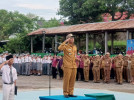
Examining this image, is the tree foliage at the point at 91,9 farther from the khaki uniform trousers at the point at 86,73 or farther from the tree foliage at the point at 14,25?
the khaki uniform trousers at the point at 86,73

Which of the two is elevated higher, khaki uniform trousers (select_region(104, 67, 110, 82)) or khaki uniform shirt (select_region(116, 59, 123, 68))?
khaki uniform shirt (select_region(116, 59, 123, 68))

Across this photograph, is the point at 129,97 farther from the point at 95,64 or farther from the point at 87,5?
the point at 87,5

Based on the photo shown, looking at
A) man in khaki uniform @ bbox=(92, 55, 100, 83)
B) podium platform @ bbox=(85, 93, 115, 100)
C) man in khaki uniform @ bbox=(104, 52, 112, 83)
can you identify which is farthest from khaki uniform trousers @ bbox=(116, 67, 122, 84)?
podium platform @ bbox=(85, 93, 115, 100)

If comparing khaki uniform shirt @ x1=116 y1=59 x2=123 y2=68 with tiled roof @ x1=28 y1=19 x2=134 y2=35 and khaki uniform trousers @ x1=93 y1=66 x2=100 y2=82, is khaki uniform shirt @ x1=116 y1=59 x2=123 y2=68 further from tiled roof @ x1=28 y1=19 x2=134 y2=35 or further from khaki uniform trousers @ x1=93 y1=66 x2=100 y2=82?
tiled roof @ x1=28 y1=19 x2=134 y2=35

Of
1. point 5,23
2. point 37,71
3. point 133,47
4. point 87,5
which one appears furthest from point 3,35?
point 133,47

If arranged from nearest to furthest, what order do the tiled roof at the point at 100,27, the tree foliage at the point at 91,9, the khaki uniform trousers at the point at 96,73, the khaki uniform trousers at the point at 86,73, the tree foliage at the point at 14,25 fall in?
the khaki uniform trousers at the point at 96,73 < the khaki uniform trousers at the point at 86,73 < the tiled roof at the point at 100,27 < the tree foliage at the point at 91,9 < the tree foliage at the point at 14,25

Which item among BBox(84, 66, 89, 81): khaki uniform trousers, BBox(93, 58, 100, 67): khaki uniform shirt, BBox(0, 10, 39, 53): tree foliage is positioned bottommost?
BBox(84, 66, 89, 81): khaki uniform trousers

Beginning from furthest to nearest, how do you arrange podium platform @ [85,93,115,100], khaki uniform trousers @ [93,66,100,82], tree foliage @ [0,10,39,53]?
1. tree foliage @ [0,10,39,53]
2. khaki uniform trousers @ [93,66,100,82]
3. podium platform @ [85,93,115,100]

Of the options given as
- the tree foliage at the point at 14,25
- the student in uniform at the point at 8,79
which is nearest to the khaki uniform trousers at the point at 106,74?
the student in uniform at the point at 8,79

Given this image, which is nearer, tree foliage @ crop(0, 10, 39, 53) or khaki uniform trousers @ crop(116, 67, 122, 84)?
khaki uniform trousers @ crop(116, 67, 122, 84)

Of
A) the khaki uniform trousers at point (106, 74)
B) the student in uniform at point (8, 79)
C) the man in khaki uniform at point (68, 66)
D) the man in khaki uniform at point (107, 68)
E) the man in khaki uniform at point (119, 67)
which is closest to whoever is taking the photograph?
the student in uniform at point (8, 79)

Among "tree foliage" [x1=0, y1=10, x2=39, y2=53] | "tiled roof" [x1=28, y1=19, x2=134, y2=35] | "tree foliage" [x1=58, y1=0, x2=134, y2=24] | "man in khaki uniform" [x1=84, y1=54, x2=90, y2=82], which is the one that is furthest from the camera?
"tree foliage" [x1=0, y1=10, x2=39, y2=53]

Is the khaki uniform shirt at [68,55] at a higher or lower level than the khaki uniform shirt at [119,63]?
higher

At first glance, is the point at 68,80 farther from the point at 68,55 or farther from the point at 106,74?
the point at 106,74
